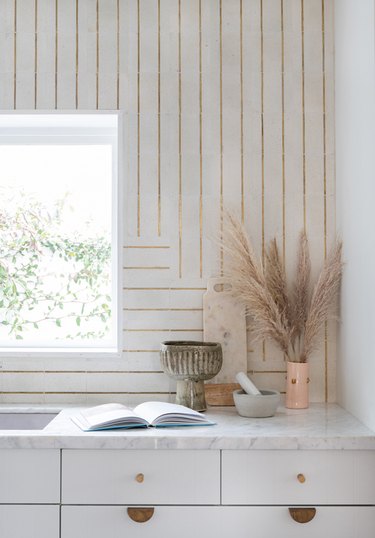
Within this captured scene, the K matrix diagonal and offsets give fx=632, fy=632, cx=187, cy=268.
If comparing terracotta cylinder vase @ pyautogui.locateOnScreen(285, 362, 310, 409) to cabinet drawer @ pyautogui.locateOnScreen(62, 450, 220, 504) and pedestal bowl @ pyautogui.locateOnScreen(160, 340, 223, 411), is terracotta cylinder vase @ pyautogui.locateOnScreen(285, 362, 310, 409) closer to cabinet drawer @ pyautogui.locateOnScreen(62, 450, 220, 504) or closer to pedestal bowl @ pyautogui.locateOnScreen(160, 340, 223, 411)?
pedestal bowl @ pyautogui.locateOnScreen(160, 340, 223, 411)

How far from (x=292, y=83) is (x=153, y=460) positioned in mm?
1525

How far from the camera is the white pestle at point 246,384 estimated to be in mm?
2217

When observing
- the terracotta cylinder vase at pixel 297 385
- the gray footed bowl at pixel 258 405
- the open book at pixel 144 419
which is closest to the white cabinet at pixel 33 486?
the open book at pixel 144 419

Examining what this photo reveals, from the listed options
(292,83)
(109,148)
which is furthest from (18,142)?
(292,83)

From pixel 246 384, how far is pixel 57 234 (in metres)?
1.04

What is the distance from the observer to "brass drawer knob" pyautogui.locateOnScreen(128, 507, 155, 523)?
6.22 ft

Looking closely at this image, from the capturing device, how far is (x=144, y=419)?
6.64 ft

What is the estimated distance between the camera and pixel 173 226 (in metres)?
2.47

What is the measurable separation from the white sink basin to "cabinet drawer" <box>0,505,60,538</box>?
1.43 feet

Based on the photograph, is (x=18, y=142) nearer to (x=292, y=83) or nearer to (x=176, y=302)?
(x=176, y=302)

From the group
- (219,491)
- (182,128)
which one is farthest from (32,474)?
(182,128)

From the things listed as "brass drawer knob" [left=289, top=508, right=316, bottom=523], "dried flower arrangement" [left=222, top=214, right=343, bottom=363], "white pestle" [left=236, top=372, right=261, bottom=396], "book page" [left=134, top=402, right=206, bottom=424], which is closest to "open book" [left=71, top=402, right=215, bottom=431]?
A: "book page" [left=134, top=402, right=206, bottom=424]

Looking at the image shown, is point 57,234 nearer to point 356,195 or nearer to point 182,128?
point 182,128

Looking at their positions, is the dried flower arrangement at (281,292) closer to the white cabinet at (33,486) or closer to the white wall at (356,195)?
the white wall at (356,195)
